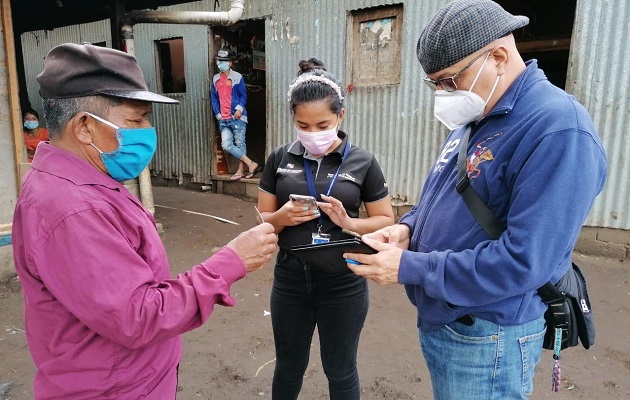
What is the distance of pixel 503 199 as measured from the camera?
135 centimetres

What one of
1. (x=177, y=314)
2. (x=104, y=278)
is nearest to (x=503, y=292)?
(x=177, y=314)

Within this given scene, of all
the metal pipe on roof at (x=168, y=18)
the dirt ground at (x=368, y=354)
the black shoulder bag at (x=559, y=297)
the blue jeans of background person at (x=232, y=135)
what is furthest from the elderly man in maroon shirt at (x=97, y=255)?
the blue jeans of background person at (x=232, y=135)

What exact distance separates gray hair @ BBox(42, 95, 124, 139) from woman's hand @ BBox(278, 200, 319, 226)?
37.8 inches

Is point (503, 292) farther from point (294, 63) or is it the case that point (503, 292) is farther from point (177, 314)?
point (294, 63)

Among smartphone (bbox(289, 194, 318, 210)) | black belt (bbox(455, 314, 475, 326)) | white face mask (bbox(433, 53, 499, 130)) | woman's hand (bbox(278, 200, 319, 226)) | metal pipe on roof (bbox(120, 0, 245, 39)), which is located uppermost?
metal pipe on roof (bbox(120, 0, 245, 39))

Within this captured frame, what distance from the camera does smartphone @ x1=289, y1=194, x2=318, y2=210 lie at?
6.79ft

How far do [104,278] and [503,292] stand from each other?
1142mm

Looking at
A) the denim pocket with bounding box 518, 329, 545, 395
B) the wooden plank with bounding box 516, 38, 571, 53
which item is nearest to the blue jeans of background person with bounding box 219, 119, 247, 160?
the wooden plank with bounding box 516, 38, 571, 53

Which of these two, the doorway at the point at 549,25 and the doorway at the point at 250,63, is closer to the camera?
the doorway at the point at 549,25

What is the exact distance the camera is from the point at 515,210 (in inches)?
49.0

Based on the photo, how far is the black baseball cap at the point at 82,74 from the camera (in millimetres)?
1304

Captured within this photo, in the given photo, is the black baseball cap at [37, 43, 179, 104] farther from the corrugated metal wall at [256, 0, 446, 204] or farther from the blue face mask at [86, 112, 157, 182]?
the corrugated metal wall at [256, 0, 446, 204]

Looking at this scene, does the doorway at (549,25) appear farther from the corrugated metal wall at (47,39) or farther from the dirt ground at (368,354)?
the corrugated metal wall at (47,39)

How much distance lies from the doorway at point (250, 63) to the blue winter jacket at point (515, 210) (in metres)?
7.65
